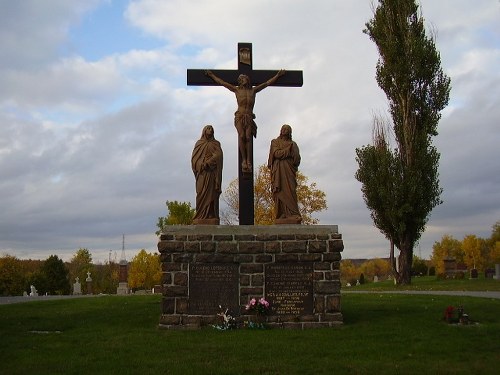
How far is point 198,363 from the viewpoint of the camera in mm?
7918

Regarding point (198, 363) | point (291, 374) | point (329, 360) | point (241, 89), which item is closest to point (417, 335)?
point (329, 360)

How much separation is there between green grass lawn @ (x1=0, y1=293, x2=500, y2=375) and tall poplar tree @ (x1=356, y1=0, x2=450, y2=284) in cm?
1412

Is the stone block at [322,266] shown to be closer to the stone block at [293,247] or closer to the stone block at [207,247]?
the stone block at [293,247]

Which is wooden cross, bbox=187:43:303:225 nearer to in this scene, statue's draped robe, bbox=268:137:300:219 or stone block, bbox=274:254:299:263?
statue's draped robe, bbox=268:137:300:219

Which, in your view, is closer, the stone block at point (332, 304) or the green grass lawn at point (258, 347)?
the green grass lawn at point (258, 347)

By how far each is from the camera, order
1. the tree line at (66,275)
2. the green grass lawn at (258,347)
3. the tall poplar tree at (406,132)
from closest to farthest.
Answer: the green grass lawn at (258,347) < the tall poplar tree at (406,132) < the tree line at (66,275)

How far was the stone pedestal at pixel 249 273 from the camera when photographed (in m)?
10.9

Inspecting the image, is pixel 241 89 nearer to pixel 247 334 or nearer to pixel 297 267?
pixel 297 267

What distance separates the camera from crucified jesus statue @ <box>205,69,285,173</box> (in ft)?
40.3

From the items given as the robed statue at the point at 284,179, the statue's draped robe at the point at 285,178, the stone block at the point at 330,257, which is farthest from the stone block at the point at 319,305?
the statue's draped robe at the point at 285,178

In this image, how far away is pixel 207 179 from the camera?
1166 centimetres

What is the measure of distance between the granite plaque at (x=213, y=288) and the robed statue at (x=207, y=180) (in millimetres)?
971

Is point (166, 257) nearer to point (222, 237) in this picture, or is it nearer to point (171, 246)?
point (171, 246)

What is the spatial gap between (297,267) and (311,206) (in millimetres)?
25986
